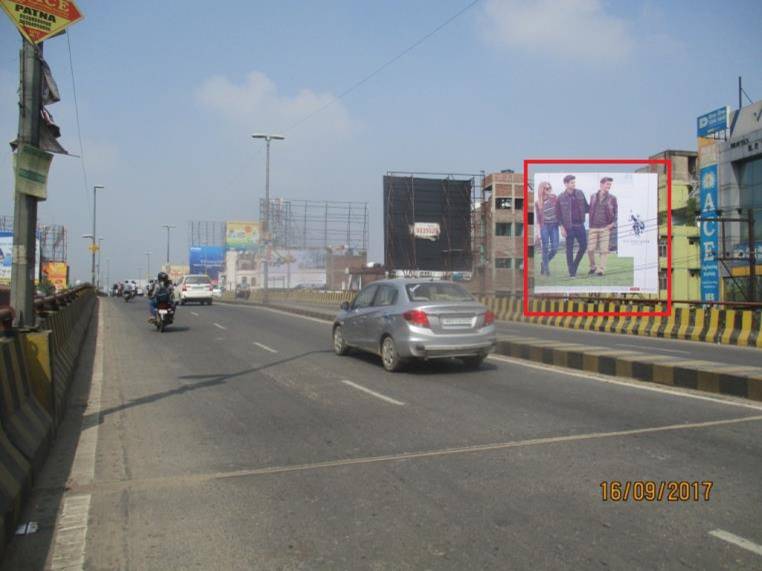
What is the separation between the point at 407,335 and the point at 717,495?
576 cm

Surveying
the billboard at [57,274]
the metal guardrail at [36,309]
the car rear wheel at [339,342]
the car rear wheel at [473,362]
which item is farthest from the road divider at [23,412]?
the billboard at [57,274]

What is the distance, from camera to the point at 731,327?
55.1 ft

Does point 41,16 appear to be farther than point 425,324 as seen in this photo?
No

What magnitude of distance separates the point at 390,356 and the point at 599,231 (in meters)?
15.1

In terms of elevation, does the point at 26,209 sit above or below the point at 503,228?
below

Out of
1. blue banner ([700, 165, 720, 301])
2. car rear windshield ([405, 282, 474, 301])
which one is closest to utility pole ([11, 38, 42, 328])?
car rear windshield ([405, 282, 474, 301])

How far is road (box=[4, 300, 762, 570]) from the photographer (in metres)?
3.57

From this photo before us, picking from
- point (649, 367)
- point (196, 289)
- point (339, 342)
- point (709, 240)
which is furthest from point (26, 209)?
point (709, 240)

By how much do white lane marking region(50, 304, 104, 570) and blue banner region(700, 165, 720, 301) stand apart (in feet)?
121

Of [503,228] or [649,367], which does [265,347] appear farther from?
[503,228]

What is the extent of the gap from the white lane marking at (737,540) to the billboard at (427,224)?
156 ft

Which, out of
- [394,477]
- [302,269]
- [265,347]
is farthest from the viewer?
[302,269]

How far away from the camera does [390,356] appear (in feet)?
33.5

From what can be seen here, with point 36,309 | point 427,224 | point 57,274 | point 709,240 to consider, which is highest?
point 427,224
